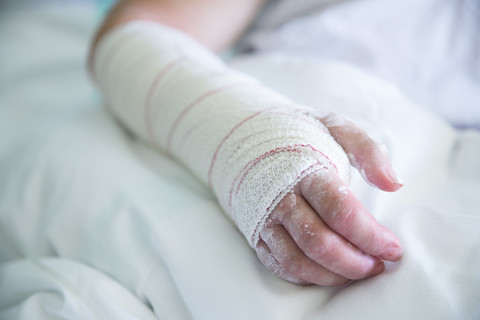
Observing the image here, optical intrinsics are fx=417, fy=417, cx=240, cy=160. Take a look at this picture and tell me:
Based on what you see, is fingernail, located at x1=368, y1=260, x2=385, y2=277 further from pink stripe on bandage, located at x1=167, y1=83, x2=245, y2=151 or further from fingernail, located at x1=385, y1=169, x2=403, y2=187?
pink stripe on bandage, located at x1=167, y1=83, x2=245, y2=151

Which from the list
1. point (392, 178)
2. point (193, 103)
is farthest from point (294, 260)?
point (193, 103)

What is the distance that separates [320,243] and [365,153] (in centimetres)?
11

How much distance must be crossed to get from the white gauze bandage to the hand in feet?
0.04

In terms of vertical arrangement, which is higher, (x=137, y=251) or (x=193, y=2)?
(x=193, y=2)

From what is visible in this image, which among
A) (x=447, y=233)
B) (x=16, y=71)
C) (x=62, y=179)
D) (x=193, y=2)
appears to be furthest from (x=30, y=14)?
(x=447, y=233)

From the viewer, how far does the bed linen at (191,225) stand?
0.38m

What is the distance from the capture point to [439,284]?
361 mm

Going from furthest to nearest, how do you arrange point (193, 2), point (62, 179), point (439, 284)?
1. point (193, 2)
2. point (62, 179)
3. point (439, 284)

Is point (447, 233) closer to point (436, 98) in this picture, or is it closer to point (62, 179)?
point (436, 98)

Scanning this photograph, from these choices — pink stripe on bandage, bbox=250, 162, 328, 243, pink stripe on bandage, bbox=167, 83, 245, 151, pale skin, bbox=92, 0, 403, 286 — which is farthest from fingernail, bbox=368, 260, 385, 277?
pink stripe on bandage, bbox=167, 83, 245, 151

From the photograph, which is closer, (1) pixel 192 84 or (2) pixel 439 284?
(2) pixel 439 284

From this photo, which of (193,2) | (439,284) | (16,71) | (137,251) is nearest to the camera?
(439,284)

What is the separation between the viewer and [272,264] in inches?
15.6

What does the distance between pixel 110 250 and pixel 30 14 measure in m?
A: 0.82
